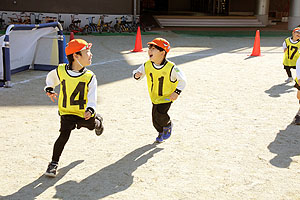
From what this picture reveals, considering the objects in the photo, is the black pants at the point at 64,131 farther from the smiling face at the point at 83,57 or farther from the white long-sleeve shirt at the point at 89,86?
the smiling face at the point at 83,57

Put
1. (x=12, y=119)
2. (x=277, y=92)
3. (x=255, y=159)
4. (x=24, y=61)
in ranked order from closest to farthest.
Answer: (x=255, y=159)
(x=12, y=119)
(x=277, y=92)
(x=24, y=61)

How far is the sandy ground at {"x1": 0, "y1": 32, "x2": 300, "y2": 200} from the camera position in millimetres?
4816

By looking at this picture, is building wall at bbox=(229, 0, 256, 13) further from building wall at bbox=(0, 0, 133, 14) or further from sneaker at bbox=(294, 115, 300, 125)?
sneaker at bbox=(294, 115, 300, 125)

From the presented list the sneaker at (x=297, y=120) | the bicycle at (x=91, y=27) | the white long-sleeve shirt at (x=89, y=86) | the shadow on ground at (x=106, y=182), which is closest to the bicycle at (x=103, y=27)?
the bicycle at (x=91, y=27)

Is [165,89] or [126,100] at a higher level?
[165,89]

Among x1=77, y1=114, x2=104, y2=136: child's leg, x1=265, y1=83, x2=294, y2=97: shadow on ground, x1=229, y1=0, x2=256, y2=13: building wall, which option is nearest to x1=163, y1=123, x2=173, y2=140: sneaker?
x1=77, y1=114, x2=104, y2=136: child's leg

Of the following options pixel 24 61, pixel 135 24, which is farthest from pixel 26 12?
pixel 24 61

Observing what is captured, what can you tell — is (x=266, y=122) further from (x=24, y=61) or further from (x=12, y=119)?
(x=24, y=61)

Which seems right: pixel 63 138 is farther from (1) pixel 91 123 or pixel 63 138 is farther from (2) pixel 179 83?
(2) pixel 179 83

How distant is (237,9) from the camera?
107ft

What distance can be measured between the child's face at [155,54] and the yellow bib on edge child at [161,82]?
0.12 m

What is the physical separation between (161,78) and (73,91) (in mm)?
1377

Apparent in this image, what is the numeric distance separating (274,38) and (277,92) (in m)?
13.0

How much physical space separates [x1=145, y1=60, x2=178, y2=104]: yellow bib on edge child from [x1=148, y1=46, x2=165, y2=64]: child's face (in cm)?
12
